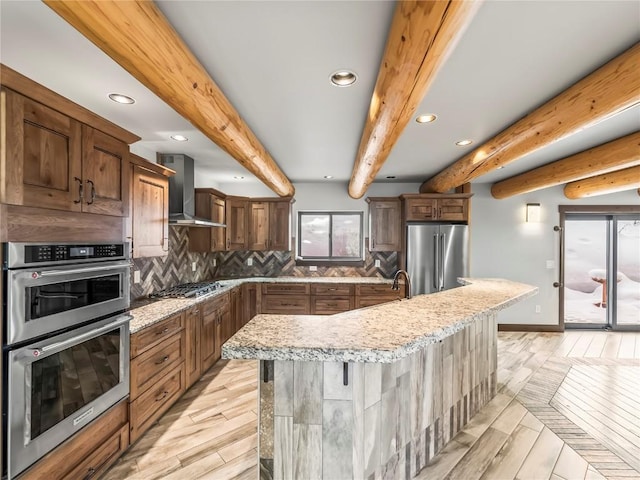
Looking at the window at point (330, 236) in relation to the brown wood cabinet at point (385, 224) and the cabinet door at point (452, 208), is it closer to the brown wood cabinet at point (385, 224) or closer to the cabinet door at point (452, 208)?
the brown wood cabinet at point (385, 224)

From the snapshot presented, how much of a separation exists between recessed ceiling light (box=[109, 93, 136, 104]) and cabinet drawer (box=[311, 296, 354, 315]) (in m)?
3.47

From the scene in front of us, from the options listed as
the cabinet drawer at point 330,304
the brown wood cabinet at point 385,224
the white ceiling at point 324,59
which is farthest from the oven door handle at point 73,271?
the brown wood cabinet at point 385,224

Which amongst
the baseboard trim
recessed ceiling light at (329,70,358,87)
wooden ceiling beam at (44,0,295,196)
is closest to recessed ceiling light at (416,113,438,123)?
recessed ceiling light at (329,70,358,87)

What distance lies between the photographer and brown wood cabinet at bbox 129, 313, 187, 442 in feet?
7.22

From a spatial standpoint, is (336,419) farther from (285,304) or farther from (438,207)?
(438,207)

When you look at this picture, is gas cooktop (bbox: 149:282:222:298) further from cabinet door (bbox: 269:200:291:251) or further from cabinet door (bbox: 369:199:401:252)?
cabinet door (bbox: 369:199:401:252)

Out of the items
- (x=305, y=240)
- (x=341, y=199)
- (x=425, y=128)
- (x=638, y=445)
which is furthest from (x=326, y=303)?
(x=638, y=445)

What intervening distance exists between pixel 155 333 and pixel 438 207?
4.08m

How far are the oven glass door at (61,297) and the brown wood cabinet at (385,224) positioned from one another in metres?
3.68

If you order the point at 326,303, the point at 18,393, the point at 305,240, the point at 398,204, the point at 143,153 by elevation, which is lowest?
the point at 326,303

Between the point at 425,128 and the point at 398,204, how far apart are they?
2292 mm

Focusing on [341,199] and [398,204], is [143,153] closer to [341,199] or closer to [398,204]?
[341,199]

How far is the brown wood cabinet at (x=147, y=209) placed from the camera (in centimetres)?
257

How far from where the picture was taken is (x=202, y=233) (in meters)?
4.12
